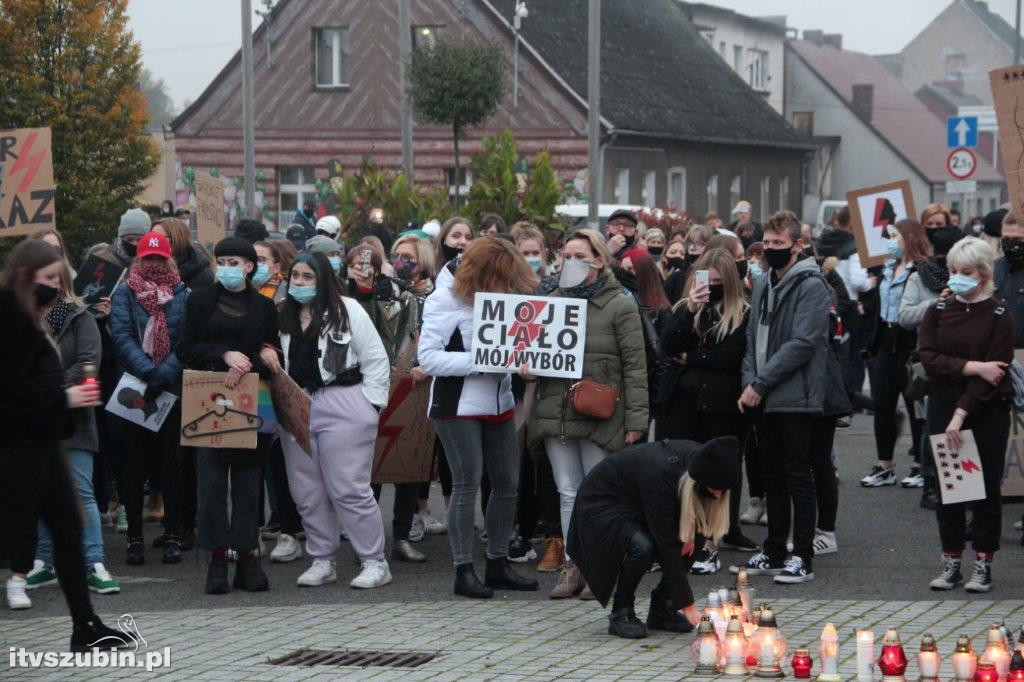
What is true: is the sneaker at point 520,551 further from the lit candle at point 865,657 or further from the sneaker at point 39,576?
the lit candle at point 865,657

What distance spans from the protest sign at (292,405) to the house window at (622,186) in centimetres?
3511

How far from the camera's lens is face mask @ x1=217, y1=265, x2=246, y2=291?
31.5 ft

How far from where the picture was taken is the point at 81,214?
3028 centimetres

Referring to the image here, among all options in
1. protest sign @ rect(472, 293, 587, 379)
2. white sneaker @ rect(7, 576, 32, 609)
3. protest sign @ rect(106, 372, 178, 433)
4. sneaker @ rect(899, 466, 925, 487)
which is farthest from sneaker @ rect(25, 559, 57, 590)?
sneaker @ rect(899, 466, 925, 487)

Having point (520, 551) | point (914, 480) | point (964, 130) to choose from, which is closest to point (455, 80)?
point (964, 130)

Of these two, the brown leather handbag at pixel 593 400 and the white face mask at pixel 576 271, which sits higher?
the white face mask at pixel 576 271

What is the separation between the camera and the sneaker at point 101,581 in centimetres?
967

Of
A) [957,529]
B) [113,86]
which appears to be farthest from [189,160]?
[957,529]

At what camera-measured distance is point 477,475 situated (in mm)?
9438

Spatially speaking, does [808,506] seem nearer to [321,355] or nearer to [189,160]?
[321,355]

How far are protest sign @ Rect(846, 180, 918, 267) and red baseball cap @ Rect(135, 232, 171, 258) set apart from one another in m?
7.17

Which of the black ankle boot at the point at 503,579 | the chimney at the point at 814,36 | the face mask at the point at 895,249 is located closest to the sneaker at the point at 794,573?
the black ankle boot at the point at 503,579

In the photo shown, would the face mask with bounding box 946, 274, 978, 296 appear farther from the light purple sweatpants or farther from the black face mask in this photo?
the black face mask

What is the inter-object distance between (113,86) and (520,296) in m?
24.0
